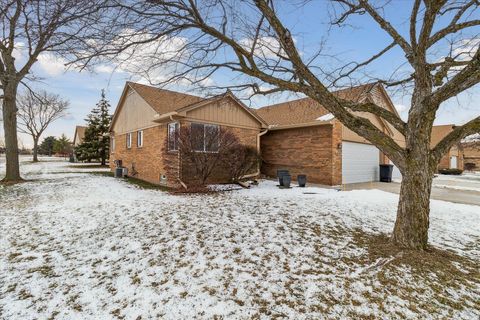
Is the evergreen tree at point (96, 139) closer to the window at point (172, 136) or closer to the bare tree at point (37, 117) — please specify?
the bare tree at point (37, 117)

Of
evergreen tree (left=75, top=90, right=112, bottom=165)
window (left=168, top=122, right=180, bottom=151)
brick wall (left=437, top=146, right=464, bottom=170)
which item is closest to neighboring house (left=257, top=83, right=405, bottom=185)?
window (left=168, top=122, right=180, bottom=151)

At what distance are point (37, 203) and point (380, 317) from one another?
29.2 feet

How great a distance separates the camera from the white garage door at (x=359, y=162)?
1293 cm

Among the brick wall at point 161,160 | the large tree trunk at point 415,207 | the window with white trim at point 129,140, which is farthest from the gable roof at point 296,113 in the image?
the window with white trim at point 129,140

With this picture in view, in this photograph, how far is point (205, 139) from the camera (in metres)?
9.84

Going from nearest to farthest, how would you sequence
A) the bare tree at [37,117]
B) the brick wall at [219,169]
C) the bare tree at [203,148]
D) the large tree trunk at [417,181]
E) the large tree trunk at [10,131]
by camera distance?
the large tree trunk at [417,181]
the bare tree at [203,148]
the brick wall at [219,169]
the large tree trunk at [10,131]
the bare tree at [37,117]

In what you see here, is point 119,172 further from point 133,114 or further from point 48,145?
point 48,145

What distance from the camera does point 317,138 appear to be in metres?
12.2

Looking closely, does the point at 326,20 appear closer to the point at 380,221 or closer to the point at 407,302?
the point at 380,221

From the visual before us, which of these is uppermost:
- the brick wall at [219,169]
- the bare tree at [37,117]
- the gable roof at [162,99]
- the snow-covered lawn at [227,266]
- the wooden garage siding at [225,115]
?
the bare tree at [37,117]

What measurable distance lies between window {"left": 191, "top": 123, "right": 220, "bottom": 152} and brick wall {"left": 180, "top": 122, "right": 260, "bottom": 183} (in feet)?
2.62

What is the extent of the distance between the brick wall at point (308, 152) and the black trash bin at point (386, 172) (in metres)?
4.49

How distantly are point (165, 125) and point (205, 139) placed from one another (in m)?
2.71

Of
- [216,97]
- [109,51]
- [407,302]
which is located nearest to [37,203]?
[109,51]
